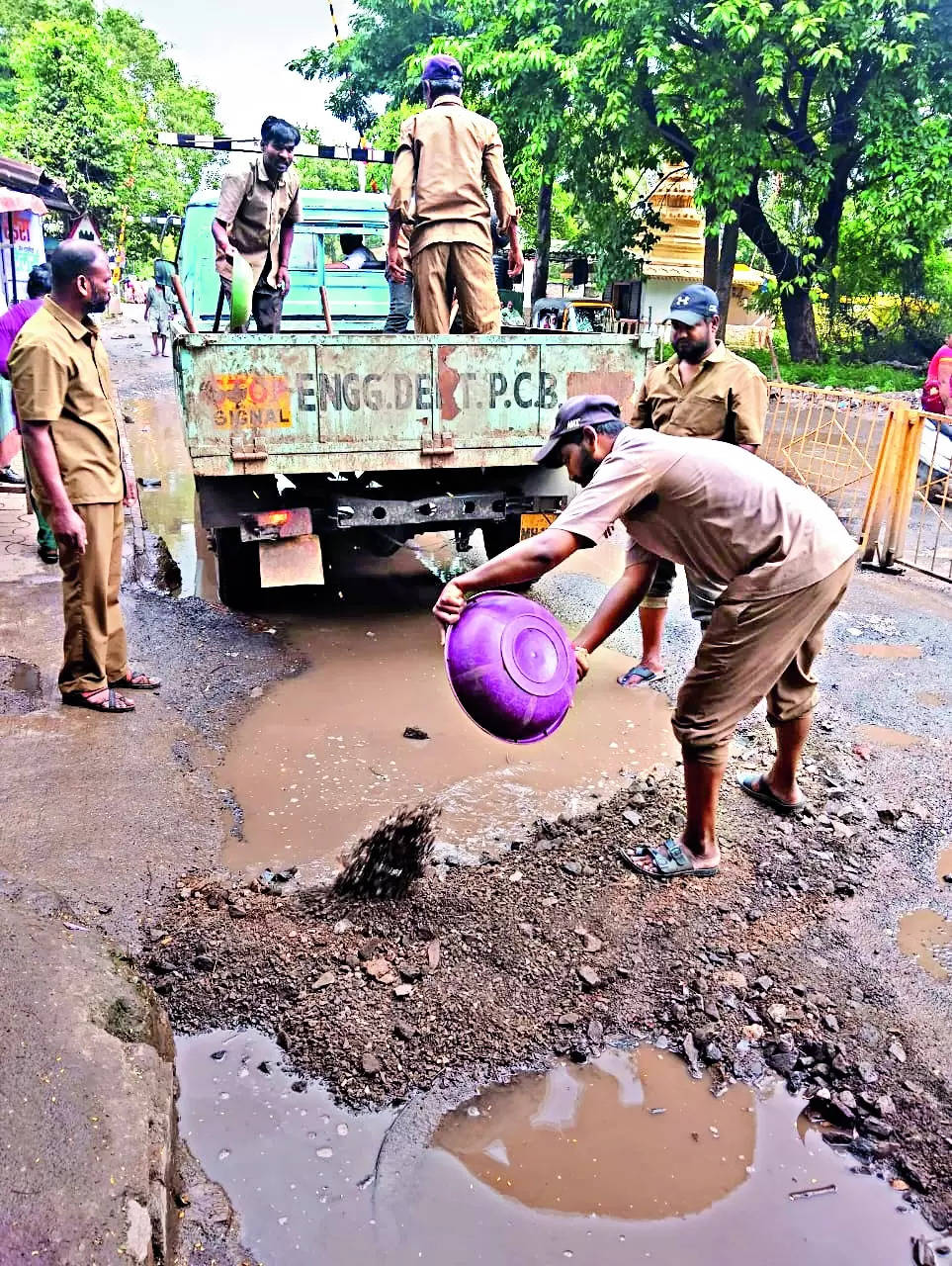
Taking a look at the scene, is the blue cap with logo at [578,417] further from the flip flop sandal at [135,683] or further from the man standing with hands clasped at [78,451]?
the flip flop sandal at [135,683]

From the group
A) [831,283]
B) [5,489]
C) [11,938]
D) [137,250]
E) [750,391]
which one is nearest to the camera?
→ [11,938]

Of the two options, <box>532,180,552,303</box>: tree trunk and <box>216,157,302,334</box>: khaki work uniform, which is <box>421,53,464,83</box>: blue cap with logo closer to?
<box>216,157,302,334</box>: khaki work uniform

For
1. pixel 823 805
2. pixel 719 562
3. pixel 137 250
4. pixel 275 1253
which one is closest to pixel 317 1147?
pixel 275 1253

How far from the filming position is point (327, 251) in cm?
898

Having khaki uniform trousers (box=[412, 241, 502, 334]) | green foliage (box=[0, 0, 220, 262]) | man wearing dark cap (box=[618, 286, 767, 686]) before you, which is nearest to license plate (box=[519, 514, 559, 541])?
khaki uniform trousers (box=[412, 241, 502, 334])

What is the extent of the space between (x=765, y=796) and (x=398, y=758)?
1.51 meters

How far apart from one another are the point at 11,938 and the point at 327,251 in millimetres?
7694

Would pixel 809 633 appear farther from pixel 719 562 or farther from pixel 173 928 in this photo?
pixel 173 928

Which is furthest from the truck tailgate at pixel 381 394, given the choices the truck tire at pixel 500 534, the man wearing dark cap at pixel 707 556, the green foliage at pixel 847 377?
the green foliage at pixel 847 377

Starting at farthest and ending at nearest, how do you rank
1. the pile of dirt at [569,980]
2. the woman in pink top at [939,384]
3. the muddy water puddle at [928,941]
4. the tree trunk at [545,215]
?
the tree trunk at [545,215]
the woman in pink top at [939,384]
the muddy water puddle at [928,941]
the pile of dirt at [569,980]

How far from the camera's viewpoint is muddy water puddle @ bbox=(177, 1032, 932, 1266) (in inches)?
84.4

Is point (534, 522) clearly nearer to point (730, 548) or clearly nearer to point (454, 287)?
point (454, 287)

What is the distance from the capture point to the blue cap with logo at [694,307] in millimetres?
4320

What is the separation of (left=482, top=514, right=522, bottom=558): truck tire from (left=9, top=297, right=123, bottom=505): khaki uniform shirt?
2.54 metres
